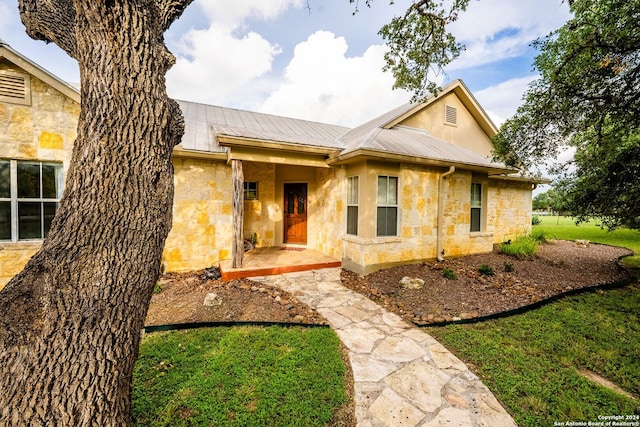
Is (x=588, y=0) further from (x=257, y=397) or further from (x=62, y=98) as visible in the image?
(x=62, y=98)

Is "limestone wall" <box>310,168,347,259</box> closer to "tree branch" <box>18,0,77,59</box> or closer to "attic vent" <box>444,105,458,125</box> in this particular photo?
"attic vent" <box>444,105,458,125</box>

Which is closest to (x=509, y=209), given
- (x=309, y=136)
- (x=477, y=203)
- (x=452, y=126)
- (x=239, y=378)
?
(x=477, y=203)

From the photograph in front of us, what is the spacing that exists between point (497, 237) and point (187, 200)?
1147 cm

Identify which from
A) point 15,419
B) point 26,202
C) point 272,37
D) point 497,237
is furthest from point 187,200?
point 497,237

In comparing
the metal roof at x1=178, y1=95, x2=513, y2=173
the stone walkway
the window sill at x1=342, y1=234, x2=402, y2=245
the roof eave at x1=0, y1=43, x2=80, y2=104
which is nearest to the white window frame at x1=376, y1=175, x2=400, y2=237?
the window sill at x1=342, y1=234, x2=402, y2=245

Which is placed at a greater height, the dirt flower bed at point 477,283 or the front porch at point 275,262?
the front porch at point 275,262

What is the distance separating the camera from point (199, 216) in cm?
659

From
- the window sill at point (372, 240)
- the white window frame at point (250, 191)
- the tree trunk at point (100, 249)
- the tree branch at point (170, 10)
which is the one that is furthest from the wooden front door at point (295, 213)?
the tree trunk at point (100, 249)

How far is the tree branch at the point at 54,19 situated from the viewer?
7.61 ft

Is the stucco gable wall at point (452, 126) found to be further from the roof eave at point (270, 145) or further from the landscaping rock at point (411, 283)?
the landscaping rock at point (411, 283)

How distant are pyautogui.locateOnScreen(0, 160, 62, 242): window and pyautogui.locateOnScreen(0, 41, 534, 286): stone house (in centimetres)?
2

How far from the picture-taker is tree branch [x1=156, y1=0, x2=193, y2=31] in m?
2.09

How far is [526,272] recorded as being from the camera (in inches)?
258

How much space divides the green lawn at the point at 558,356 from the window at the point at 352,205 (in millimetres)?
3170
